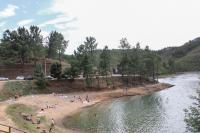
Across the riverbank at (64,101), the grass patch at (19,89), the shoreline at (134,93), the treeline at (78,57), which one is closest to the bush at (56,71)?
the treeline at (78,57)

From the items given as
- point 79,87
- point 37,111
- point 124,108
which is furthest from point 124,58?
point 37,111

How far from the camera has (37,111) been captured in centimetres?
8206

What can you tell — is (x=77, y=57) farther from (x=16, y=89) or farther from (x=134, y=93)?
(x=16, y=89)

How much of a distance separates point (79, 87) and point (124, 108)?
110 feet

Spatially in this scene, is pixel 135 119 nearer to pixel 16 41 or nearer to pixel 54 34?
pixel 16 41

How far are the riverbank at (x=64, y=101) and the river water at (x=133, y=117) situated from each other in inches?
136

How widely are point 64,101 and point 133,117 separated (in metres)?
27.6

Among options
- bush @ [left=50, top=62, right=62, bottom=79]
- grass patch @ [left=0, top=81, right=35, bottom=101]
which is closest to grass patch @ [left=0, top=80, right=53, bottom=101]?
grass patch @ [left=0, top=81, right=35, bottom=101]

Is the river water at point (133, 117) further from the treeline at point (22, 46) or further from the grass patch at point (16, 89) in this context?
the treeline at point (22, 46)

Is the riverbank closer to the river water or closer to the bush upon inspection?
the river water

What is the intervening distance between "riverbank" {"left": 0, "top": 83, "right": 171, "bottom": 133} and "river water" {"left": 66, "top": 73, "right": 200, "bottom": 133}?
Answer: 345 cm

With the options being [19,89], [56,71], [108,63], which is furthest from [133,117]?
[108,63]

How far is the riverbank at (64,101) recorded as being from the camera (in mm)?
80562

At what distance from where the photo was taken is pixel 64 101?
99750mm
